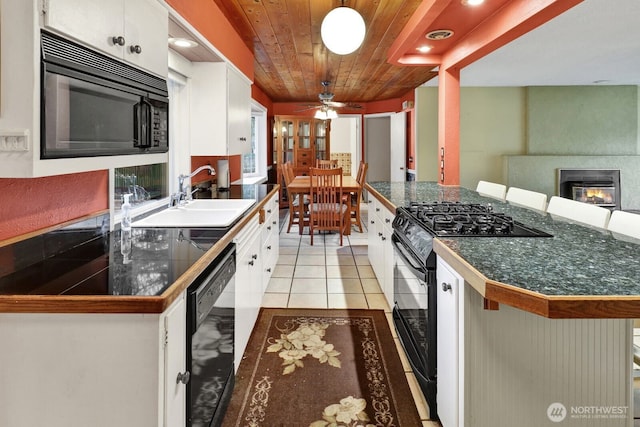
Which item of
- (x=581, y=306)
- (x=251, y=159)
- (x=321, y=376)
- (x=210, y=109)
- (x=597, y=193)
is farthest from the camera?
(x=251, y=159)

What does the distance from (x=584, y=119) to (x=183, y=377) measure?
765 cm

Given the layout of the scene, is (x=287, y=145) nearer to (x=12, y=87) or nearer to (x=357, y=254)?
(x=357, y=254)

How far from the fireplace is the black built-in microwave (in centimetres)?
690

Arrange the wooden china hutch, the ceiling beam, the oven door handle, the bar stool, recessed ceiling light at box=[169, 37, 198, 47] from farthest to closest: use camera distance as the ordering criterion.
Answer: the wooden china hutch < the bar stool < recessed ceiling light at box=[169, 37, 198, 47] < the ceiling beam < the oven door handle

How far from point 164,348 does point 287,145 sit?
314 inches

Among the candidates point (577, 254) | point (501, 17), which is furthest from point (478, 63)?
point (577, 254)

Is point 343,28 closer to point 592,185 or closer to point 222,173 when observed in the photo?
point 222,173

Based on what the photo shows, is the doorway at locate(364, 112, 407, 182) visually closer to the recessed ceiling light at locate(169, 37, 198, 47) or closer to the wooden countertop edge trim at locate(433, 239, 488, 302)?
the recessed ceiling light at locate(169, 37, 198, 47)

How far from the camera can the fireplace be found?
696cm

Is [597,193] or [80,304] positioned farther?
[597,193]

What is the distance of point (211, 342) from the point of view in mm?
1625

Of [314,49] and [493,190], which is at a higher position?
[314,49]

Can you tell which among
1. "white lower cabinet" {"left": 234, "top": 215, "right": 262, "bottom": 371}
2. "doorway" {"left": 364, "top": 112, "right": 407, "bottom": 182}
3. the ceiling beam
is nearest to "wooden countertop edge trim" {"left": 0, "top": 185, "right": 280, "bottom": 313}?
"white lower cabinet" {"left": 234, "top": 215, "right": 262, "bottom": 371}

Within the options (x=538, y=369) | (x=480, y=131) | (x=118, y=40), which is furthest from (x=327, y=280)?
(x=480, y=131)
